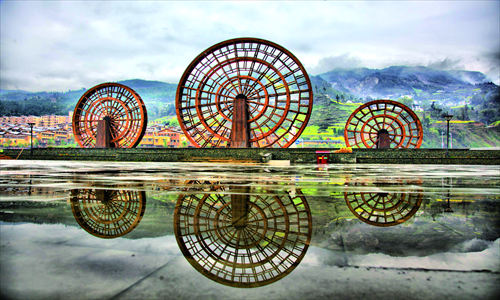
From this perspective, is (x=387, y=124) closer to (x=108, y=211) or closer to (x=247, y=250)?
(x=108, y=211)

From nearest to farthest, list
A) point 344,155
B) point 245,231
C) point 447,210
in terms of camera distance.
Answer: point 245,231 < point 447,210 < point 344,155

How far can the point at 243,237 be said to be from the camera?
7.54ft

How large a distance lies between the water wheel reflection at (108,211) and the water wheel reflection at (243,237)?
449 millimetres

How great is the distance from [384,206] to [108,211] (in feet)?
10.6

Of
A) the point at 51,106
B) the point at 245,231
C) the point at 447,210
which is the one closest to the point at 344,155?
the point at 447,210

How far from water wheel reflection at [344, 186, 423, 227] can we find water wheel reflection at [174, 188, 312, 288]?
0.60 metres

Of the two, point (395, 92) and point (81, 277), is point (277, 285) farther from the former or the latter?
point (395, 92)

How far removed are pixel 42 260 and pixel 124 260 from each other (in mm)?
490

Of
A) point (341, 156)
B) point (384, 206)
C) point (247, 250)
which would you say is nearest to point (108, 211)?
point (247, 250)

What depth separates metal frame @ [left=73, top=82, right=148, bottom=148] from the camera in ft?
86.4

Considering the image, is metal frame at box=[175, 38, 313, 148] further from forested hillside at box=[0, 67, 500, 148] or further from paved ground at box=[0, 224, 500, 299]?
forested hillside at box=[0, 67, 500, 148]

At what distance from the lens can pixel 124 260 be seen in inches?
71.2

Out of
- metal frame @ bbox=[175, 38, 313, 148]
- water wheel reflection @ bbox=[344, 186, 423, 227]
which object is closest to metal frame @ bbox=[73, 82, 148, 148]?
metal frame @ bbox=[175, 38, 313, 148]

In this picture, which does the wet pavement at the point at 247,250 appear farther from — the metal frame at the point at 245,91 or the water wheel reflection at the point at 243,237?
the metal frame at the point at 245,91
